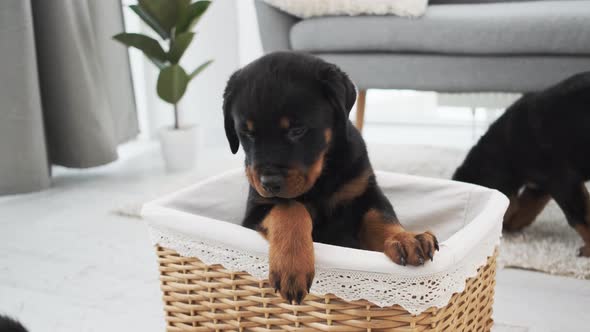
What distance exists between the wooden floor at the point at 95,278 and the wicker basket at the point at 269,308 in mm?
298

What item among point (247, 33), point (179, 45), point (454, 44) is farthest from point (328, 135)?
point (247, 33)

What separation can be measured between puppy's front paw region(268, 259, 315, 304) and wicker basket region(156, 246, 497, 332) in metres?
0.08

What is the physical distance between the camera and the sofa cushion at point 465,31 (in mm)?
2658

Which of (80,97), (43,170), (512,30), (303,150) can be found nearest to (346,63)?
(512,30)

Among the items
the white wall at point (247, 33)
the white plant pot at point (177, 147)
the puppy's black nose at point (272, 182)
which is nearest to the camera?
the puppy's black nose at point (272, 182)

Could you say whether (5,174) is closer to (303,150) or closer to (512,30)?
(303,150)

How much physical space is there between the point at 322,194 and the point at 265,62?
35 centimetres

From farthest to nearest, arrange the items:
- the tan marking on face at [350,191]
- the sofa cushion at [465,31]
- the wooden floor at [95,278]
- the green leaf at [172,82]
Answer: the green leaf at [172,82] < the sofa cushion at [465,31] < the wooden floor at [95,278] < the tan marking on face at [350,191]

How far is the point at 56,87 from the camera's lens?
327 cm

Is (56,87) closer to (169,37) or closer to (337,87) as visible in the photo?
(169,37)

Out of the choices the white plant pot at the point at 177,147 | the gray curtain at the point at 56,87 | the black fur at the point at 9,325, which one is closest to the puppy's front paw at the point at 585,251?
the black fur at the point at 9,325

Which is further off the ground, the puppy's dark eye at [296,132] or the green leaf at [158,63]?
the puppy's dark eye at [296,132]

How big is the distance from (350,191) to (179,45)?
1.95 m

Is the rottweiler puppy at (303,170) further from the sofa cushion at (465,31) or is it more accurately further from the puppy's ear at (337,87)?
the sofa cushion at (465,31)
